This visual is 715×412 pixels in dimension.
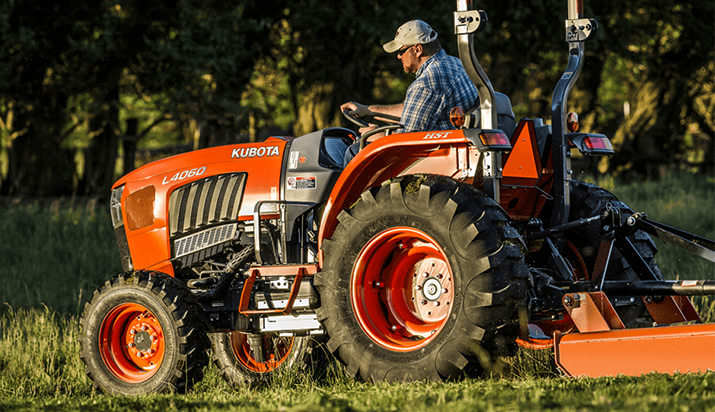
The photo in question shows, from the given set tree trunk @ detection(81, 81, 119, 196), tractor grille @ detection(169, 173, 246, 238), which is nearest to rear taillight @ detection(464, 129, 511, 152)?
tractor grille @ detection(169, 173, 246, 238)

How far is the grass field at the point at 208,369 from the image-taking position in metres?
4.12

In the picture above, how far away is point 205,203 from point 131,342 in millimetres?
1033

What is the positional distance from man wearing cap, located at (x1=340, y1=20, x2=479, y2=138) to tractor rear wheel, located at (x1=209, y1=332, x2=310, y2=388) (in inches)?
60.4

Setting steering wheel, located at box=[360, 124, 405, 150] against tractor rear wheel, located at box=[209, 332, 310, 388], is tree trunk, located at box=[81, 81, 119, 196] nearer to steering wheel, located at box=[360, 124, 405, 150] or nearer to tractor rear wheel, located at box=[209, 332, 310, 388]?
tractor rear wheel, located at box=[209, 332, 310, 388]

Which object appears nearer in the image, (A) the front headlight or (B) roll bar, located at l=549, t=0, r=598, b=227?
(B) roll bar, located at l=549, t=0, r=598, b=227

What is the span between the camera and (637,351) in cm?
488

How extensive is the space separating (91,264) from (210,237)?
559cm

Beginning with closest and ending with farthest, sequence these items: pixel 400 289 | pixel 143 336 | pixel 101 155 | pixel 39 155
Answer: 1. pixel 400 289
2. pixel 143 336
3. pixel 39 155
4. pixel 101 155

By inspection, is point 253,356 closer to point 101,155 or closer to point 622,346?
point 622,346

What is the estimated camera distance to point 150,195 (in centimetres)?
670

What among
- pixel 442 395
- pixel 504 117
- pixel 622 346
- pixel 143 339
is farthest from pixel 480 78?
pixel 143 339

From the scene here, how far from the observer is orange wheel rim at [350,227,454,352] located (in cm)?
529

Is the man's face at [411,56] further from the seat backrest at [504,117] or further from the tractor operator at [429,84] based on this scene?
the seat backrest at [504,117]

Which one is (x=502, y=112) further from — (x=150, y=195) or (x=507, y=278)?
(x=150, y=195)
